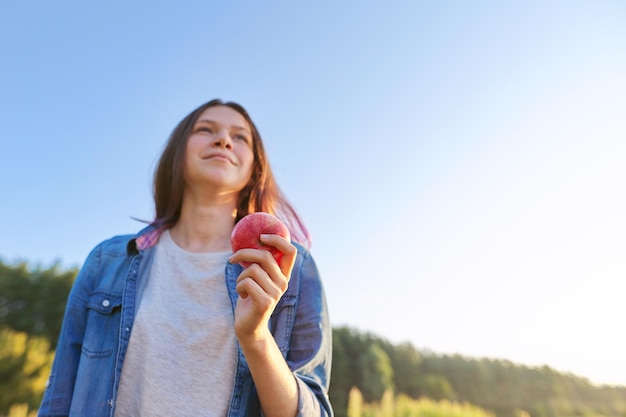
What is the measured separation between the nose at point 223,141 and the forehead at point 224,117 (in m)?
0.11

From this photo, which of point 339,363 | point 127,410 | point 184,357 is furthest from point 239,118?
point 339,363

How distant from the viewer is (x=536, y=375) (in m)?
11.4

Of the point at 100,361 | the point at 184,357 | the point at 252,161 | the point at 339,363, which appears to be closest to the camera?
the point at 184,357

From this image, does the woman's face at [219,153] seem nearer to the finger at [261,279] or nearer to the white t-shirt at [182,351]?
the white t-shirt at [182,351]

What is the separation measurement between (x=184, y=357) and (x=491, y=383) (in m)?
12.2

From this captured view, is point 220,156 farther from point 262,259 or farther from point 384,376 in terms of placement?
point 384,376

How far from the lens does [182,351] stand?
172 centimetres

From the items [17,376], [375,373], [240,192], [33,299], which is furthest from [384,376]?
[240,192]

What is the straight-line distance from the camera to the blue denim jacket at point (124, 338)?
1664mm

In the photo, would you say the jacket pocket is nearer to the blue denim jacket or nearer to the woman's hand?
the blue denim jacket

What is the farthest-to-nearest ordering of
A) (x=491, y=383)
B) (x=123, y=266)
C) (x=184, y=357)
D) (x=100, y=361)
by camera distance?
(x=491, y=383)
(x=123, y=266)
(x=100, y=361)
(x=184, y=357)

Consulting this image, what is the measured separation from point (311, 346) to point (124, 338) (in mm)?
699

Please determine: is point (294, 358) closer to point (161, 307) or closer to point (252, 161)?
point (161, 307)

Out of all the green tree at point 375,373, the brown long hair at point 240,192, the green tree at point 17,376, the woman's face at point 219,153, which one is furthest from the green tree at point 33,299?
the woman's face at point 219,153
